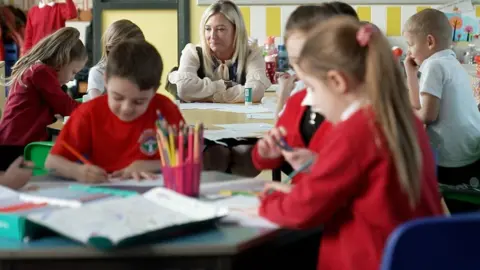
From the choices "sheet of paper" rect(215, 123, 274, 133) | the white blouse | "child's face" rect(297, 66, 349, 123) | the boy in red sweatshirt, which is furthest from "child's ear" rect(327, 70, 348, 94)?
the white blouse

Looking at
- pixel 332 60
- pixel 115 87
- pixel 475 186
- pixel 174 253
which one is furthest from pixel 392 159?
pixel 475 186

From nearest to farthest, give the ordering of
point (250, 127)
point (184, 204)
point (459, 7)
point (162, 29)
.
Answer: point (184, 204), point (250, 127), point (459, 7), point (162, 29)

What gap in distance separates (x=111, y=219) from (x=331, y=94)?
525 mm

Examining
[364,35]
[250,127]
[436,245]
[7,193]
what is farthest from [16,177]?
[250,127]

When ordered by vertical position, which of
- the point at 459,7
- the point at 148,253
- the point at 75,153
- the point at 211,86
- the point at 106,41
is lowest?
the point at 148,253

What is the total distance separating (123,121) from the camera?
7.11 ft

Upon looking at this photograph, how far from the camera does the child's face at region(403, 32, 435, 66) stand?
3.16 meters

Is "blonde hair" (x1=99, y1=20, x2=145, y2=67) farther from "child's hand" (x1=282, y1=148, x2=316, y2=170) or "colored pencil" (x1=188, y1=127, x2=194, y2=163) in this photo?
"child's hand" (x1=282, y1=148, x2=316, y2=170)

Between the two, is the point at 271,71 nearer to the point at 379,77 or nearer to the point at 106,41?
the point at 106,41

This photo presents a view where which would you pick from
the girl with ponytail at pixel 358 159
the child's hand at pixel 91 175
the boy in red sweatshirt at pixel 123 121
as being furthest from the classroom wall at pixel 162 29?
the girl with ponytail at pixel 358 159

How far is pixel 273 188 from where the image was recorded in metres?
1.67

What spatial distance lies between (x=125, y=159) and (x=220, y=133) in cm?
60

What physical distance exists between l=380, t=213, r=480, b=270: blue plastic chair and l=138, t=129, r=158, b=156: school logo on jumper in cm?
105

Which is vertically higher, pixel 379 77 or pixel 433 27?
pixel 433 27
